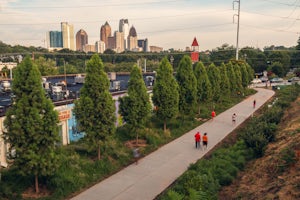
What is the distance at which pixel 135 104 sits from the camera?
18094mm

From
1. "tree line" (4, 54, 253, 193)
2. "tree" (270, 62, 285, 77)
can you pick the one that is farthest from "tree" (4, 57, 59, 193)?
"tree" (270, 62, 285, 77)

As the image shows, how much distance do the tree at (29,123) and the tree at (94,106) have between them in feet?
10.1

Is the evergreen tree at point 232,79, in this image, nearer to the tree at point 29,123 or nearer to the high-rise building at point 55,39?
the tree at point 29,123

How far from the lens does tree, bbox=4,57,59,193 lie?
11.5 m

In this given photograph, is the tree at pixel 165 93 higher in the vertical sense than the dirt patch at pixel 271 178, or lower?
higher

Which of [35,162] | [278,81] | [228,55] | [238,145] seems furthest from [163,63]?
[228,55]

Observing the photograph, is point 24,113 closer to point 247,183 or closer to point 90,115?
point 90,115

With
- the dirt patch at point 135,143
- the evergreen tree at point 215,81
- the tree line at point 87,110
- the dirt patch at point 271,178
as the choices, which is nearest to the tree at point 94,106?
the tree line at point 87,110

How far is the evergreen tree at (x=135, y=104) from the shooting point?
18.2 meters

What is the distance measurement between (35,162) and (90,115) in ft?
13.5

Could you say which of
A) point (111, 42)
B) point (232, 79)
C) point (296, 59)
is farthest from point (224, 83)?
point (111, 42)

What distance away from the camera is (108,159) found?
52.0 feet

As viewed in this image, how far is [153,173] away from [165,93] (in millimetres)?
7204

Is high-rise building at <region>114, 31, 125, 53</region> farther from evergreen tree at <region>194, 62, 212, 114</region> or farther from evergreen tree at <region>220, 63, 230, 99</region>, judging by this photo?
evergreen tree at <region>194, 62, 212, 114</region>
